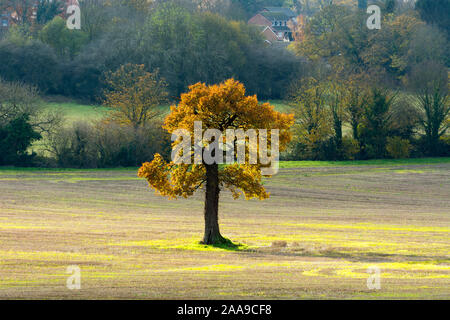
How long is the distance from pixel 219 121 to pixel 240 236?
7.07 metres

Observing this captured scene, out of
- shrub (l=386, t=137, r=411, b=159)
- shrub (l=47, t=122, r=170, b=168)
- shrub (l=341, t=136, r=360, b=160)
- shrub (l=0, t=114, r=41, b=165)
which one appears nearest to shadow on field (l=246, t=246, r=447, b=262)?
shrub (l=47, t=122, r=170, b=168)

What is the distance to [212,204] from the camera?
3216 centimetres

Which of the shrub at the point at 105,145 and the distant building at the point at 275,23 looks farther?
the distant building at the point at 275,23

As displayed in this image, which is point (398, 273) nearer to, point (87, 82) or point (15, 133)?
point (15, 133)

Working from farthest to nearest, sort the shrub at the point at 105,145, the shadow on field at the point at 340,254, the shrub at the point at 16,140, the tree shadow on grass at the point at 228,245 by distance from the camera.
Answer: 1. the shrub at the point at 105,145
2. the shrub at the point at 16,140
3. the tree shadow on grass at the point at 228,245
4. the shadow on field at the point at 340,254

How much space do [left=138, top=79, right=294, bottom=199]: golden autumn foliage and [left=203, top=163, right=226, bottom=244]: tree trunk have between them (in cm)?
35

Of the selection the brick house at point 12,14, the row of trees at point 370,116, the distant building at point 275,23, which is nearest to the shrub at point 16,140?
the row of trees at point 370,116

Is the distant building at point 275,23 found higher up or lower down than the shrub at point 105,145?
higher up

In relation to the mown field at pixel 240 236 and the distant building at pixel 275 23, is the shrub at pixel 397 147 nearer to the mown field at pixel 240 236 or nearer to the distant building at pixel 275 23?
the mown field at pixel 240 236

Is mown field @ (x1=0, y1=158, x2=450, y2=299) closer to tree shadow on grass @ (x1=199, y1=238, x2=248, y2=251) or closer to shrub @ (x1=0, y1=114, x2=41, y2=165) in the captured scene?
tree shadow on grass @ (x1=199, y1=238, x2=248, y2=251)

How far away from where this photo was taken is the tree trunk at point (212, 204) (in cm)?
3192

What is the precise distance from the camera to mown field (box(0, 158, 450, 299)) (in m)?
22.2

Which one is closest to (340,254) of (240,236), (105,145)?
(240,236)
